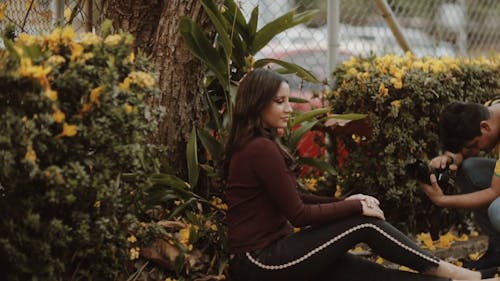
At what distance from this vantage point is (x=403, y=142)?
4.95m

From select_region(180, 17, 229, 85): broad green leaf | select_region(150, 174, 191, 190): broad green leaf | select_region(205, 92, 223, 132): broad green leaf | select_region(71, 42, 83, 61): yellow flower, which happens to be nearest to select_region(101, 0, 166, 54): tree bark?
select_region(180, 17, 229, 85): broad green leaf

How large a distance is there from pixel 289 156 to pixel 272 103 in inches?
10.4

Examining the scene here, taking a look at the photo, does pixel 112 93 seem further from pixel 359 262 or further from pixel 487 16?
pixel 487 16

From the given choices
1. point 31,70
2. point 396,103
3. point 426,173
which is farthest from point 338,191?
point 31,70

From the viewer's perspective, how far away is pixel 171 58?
4211 millimetres

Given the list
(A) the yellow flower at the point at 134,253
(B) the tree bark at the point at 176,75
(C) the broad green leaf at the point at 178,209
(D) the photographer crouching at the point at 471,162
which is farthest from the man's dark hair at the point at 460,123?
(A) the yellow flower at the point at 134,253

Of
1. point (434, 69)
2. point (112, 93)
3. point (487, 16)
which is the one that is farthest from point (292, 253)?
point (487, 16)

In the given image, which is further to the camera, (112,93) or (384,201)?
(384,201)

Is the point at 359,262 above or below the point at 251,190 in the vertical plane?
below

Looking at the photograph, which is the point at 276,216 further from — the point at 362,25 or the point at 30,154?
the point at 362,25

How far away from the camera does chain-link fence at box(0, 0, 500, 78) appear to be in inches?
183

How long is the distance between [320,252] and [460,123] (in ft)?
4.84

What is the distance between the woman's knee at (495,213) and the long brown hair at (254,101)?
136 centimetres

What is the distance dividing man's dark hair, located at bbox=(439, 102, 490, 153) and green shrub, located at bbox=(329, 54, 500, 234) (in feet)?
1.05
